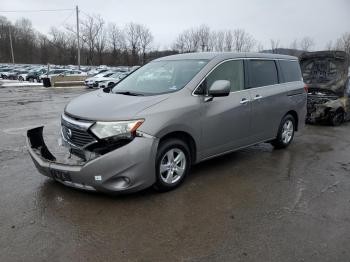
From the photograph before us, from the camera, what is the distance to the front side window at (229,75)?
5.03 metres

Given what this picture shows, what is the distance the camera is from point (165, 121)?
435cm

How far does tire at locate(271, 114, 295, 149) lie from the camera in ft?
22.4

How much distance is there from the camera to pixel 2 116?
11.5 metres

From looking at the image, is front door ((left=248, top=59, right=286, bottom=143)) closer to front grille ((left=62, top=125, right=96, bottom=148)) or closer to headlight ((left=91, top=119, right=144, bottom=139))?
headlight ((left=91, top=119, right=144, bottom=139))

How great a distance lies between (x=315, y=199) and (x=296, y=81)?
3346 mm

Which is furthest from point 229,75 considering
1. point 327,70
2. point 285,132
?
point 327,70

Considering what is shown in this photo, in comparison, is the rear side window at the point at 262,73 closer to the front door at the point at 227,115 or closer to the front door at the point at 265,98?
the front door at the point at 265,98

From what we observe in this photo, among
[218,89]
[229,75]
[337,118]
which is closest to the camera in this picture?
[218,89]

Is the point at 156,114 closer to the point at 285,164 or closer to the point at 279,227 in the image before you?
the point at 279,227

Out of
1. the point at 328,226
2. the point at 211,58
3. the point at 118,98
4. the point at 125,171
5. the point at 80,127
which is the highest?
the point at 211,58

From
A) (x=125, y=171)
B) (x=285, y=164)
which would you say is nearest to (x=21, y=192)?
(x=125, y=171)

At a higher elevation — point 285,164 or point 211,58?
point 211,58

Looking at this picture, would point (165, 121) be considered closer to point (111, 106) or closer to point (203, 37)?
point (111, 106)

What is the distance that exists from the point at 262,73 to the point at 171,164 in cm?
274
